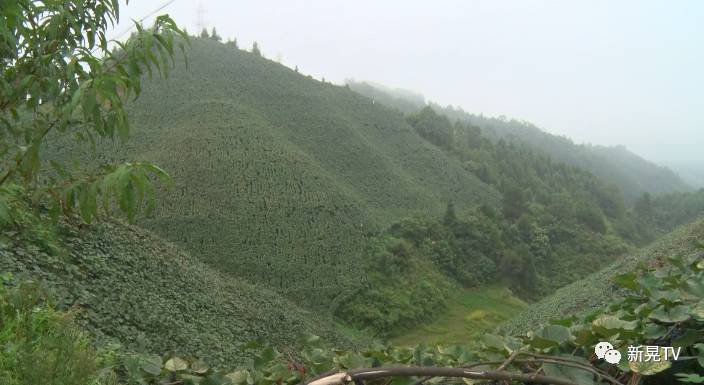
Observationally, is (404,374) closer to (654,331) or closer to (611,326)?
(611,326)

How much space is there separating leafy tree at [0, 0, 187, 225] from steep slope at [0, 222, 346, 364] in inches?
103

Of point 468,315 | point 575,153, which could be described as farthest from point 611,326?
point 575,153

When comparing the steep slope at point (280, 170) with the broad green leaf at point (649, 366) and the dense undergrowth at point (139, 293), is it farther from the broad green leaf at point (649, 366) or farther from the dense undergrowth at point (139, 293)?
the broad green leaf at point (649, 366)

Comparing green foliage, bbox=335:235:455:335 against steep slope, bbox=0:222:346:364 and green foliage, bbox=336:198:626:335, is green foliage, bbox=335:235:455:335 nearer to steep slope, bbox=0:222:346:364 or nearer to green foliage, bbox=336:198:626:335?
green foliage, bbox=336:198:626:335

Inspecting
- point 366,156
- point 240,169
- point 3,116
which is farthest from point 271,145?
point 3,116

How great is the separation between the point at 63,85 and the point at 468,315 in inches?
866

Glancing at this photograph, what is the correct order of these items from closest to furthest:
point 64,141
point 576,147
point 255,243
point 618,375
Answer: point 618,375 → point 255,243 → point 64,141 → point 576,147

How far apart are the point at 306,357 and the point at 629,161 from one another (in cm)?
15070

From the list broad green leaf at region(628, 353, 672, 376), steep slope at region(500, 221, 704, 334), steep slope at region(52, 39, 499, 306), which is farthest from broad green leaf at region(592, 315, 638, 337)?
steep slope at region(52, 39, 499, 306)

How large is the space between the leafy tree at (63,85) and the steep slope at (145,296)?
8.62 feet

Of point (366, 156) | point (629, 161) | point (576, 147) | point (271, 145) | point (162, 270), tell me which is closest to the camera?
point (162, 270)

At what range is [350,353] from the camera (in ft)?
5.08

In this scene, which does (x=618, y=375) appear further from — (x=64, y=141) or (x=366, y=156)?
(x=366, y=156)

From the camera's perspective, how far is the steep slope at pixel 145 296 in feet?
18.4
